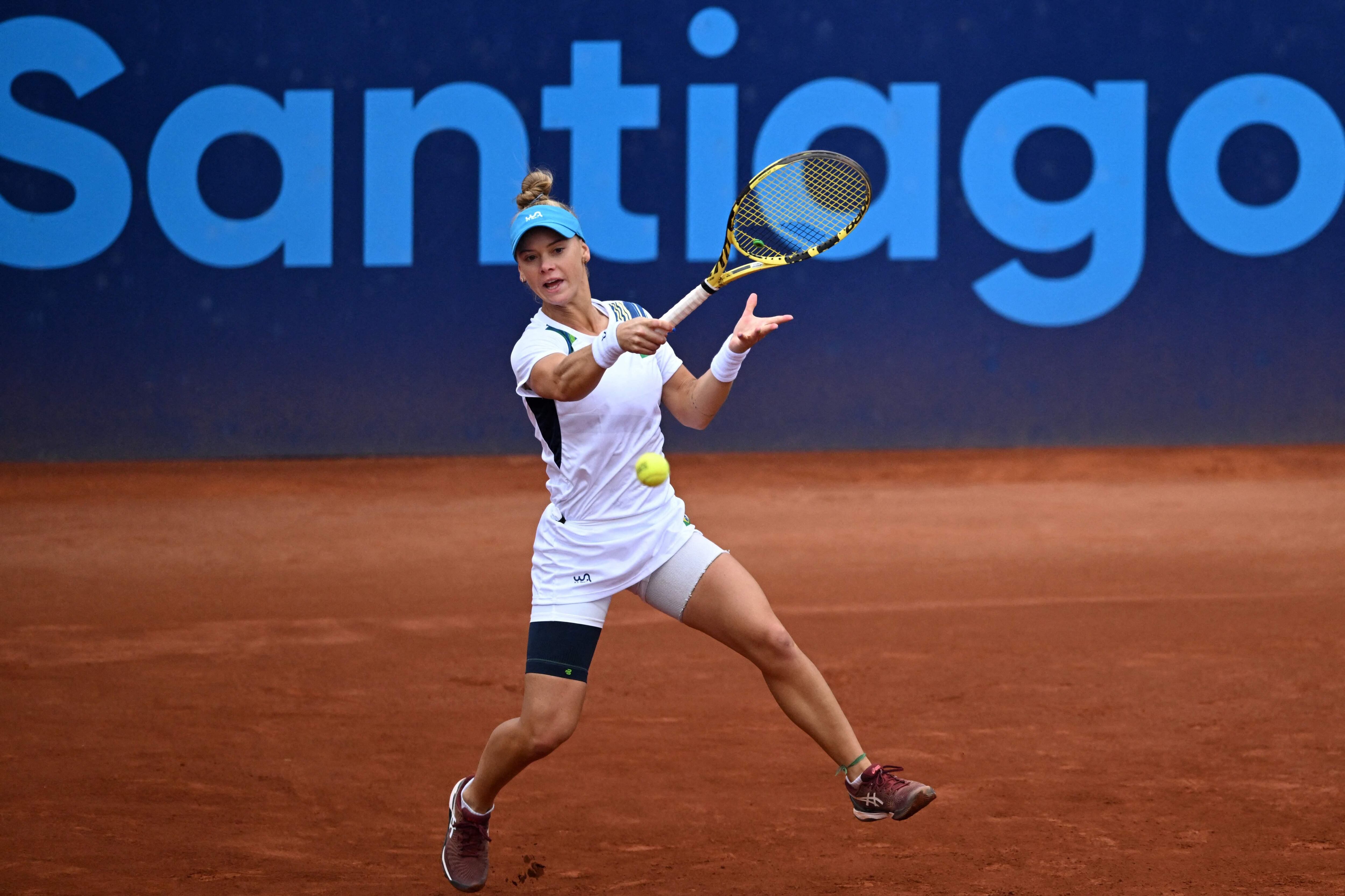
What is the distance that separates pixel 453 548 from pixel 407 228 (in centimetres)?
428

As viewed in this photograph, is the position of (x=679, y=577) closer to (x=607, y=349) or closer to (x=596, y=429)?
(x=596, y=429)

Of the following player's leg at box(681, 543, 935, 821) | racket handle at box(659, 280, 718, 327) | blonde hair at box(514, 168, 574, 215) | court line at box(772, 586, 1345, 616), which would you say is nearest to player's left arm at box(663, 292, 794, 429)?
racket handle at box(659, 280, 718, 327)

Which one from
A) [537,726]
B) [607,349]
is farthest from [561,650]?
[607,349]

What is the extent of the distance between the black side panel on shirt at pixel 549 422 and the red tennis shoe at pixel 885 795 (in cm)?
107

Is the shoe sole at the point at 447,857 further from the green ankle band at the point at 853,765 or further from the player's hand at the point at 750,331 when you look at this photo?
the player's hand at the point at 750,331

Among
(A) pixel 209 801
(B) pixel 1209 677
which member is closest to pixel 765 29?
(B) pixel 1209 677

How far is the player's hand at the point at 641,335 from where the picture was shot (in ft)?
9.86

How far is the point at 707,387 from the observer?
3521 mm

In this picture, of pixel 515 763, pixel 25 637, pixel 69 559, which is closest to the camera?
pixel 515 763

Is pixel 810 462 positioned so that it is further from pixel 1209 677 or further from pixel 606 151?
pixel 1209 677

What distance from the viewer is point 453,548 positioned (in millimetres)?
8117

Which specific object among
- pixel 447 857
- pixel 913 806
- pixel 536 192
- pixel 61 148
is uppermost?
pixel 61 148

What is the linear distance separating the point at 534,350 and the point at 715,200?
8290mm

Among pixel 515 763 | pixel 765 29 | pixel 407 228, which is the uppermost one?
pixel 765 29
